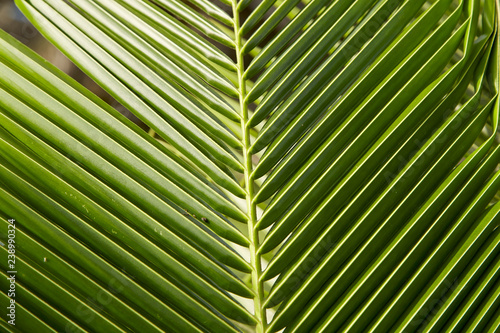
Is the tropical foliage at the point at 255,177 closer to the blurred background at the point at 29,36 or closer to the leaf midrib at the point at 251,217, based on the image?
the leaf midrib at the point at 251,217

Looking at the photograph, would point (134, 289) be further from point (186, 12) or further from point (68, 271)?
point (186, 12)

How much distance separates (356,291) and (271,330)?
0.14 meters

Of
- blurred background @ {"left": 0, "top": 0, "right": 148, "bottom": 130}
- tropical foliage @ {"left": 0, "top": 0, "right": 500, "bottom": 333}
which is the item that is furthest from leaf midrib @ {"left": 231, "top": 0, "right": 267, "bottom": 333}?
blurred background @ {"left": 0, "top": 0, "right": 148, "bottom": 130}

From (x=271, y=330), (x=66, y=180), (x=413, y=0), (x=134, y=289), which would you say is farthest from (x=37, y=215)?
(x=413, y=0)

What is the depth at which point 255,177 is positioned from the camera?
23.9 inches

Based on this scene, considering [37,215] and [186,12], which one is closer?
[37,215]

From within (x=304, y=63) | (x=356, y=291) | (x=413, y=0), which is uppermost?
(x=413, y=0)

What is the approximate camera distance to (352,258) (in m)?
0.58

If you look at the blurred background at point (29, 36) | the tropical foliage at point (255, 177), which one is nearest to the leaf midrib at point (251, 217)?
the tropical foliage at point (255, 177)

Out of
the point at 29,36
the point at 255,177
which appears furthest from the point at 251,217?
the point at 29,36

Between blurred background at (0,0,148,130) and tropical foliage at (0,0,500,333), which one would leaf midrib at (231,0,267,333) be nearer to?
tropical foliage at (0,0,500,333)

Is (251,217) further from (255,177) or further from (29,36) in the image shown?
(29,36)

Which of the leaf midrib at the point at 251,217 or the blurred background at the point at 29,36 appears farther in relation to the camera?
the blurred background at the point at 29,36

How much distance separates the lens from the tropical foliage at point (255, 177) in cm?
55
